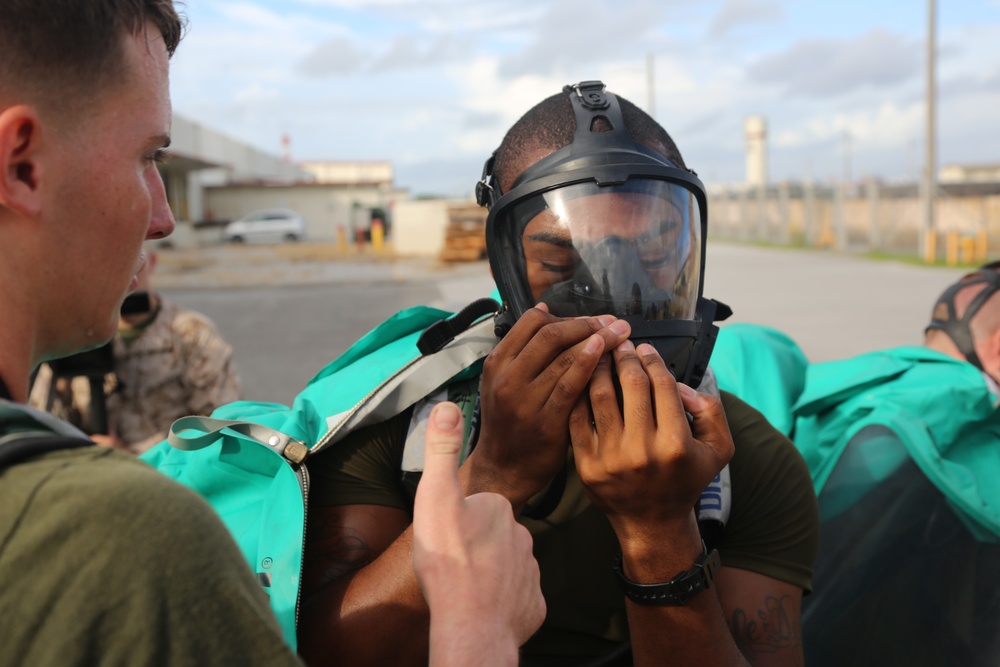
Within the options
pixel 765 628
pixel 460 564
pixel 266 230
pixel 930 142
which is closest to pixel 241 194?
pixel 266 230

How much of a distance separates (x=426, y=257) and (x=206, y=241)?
17643mm

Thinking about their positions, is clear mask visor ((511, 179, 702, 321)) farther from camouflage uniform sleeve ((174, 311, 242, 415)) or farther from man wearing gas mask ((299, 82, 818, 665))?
camouflage uniform sleeve ((174, 311, 242, 415))

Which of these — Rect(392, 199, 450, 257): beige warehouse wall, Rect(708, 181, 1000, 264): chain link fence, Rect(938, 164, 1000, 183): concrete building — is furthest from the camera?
Rect(938, 164, 1000, 183): concrete building

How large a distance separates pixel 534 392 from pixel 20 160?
976 millimetres

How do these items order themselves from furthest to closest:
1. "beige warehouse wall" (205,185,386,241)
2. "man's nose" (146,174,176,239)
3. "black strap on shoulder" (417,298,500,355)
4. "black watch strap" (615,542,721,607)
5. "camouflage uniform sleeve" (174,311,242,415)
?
"beige warehouse wall" (205,185,386,241)
"camouflage uniform sleeve" (174,311,242,415)
"black strap on shoulder" (417,298,500,355)
"black watch strap" (615,542,721,607)
"man's nose" (146,174,176,239)

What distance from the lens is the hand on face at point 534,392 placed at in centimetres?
171

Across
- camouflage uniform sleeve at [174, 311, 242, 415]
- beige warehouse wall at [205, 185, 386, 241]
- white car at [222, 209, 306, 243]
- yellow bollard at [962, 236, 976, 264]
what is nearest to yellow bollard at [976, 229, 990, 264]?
yellow bollard at [962, 236, 976, 264]

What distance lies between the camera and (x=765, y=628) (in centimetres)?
202

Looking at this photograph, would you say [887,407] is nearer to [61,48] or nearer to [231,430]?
[231,430]

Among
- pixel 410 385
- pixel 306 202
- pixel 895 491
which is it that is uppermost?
pixel 306 202

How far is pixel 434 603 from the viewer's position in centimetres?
117

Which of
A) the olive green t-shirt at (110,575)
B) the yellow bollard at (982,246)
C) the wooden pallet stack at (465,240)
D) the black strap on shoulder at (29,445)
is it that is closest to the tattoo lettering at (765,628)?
the olive green t-shirt at (110,575)

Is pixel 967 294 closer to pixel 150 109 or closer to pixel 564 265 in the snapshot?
pixel 564 265

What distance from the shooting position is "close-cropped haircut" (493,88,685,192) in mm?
2266
